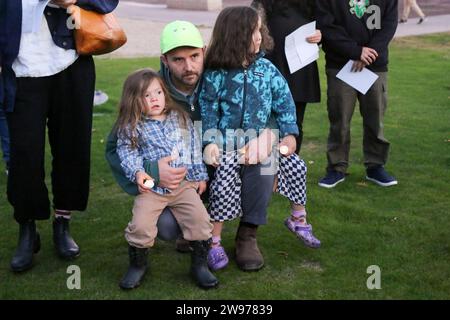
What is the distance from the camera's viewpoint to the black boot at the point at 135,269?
3332 mm

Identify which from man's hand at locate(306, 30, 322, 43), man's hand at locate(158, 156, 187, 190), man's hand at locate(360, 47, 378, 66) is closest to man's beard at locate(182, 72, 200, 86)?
man's hand at locate(158, 156, 187, 190)

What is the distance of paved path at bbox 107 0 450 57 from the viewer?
1284 cm

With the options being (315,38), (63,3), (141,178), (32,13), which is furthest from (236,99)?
(315,38)

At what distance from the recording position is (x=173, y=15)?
1881 centimetres

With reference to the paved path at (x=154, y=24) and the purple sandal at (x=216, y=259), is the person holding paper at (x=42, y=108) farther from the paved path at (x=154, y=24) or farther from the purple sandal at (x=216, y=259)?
the paved path at (x=154, y=24)

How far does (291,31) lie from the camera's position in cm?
440

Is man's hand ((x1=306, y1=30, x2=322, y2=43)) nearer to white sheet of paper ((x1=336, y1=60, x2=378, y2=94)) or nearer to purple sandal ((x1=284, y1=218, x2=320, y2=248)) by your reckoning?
white sheet of paper ((x1=336, y1=60, x2=378, y2=94))

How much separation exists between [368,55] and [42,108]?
2.29 metres

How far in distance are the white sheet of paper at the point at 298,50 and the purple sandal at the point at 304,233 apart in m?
1.18

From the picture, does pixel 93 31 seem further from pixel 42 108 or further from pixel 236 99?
pixel 236 99

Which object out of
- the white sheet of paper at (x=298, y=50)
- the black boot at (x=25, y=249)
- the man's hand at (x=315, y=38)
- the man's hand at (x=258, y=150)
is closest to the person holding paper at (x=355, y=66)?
the man's hand at (x=315, y=38)

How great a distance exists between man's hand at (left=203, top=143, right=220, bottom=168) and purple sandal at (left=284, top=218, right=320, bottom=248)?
1.98 feet
